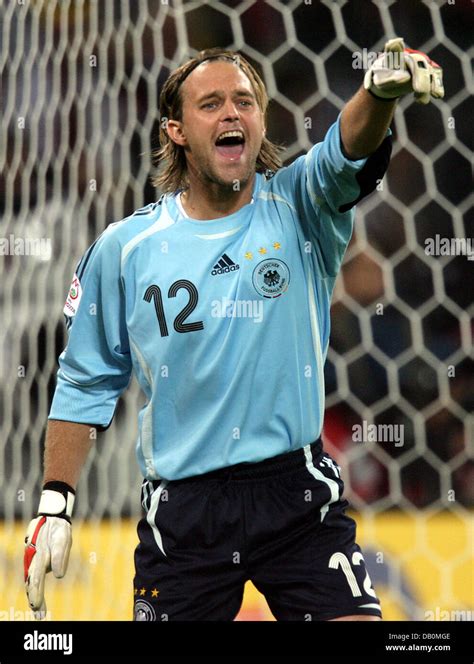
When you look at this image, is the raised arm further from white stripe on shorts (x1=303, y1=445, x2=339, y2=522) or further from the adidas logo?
white stripe on shorts (x1=303, y1=445, x2=339, y2=522)

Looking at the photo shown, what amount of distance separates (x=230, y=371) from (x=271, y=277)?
0.15 m

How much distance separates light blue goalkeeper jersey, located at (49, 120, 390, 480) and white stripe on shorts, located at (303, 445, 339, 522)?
19 millimetres

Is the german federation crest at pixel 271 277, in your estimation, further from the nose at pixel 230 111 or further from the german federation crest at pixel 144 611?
the german federation crest at pixel 144 611

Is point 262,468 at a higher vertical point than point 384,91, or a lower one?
lower

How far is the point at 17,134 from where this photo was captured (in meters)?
2.75

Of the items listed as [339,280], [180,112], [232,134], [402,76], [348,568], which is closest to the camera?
[402,76]

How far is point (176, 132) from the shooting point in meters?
1.64

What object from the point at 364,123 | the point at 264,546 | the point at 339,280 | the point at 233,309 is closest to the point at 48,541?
the point at 264,546

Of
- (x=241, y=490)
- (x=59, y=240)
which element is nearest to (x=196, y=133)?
(x=241, y=490)

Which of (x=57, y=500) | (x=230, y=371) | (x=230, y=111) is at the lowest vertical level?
(x=57, y=500)

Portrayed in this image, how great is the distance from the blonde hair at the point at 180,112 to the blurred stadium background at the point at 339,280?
76 centimetres

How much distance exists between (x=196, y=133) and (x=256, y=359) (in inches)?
16.2

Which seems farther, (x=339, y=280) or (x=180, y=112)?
(x=339, y=280)

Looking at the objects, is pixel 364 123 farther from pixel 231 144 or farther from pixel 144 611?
→ pixel 144 611
